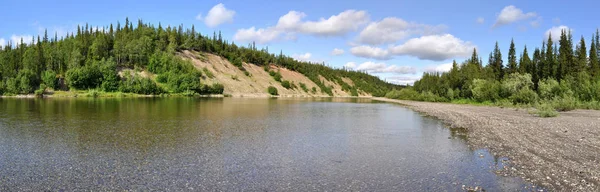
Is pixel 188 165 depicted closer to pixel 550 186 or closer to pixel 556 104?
pixel 550 186

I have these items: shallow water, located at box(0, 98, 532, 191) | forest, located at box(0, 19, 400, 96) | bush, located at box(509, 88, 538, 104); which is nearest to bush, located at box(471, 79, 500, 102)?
bush, located at box(509, 88, 538, 104)

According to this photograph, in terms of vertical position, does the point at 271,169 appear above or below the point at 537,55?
below

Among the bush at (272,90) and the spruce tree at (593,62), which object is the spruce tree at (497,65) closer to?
the spruce tree at (593,62)

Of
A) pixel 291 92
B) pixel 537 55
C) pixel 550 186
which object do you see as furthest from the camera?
pixel 291 92

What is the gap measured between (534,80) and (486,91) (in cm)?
1210

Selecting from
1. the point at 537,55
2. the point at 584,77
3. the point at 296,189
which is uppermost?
the point at 537,55

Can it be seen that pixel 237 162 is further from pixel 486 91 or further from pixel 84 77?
pixel 84 77

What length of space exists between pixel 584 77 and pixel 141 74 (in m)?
135

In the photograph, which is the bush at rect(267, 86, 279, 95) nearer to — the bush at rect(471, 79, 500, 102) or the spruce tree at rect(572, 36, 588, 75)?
the bush at rect(471, 79, 500, 102)

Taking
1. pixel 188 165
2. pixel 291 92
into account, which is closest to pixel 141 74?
pixel 291 92

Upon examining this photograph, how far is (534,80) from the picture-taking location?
285 feet

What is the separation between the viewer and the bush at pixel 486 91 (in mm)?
82125

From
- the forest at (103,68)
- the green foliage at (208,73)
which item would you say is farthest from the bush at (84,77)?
the green foliage at (208,73)

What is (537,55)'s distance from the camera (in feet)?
334
